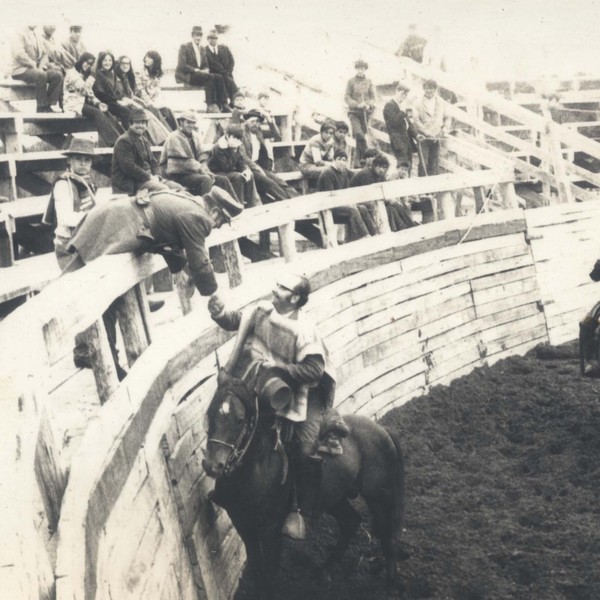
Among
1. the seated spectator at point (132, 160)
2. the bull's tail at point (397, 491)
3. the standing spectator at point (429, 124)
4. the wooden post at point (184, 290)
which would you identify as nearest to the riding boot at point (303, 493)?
the bull's tail at point (397, 491)

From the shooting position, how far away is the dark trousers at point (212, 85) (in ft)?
45.4

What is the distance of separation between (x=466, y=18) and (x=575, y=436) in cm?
523

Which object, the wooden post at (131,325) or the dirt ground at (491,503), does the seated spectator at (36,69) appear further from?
the wooden post at (131,325)

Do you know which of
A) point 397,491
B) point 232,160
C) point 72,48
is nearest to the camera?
point 397,491

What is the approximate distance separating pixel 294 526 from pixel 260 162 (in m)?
7.36

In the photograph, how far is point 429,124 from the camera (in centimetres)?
1427

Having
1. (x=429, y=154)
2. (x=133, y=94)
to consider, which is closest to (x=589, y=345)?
(x=429, y=154)

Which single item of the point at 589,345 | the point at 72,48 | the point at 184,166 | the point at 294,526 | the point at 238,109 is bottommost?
the point at 589,345

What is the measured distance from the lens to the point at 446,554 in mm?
7191

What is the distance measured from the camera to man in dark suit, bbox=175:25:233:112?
45.2 ft

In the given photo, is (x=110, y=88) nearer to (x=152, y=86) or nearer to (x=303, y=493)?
(x=152, y=86)

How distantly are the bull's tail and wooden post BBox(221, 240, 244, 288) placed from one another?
1.96 meters

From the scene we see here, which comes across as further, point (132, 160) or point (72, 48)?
point (72, 48)

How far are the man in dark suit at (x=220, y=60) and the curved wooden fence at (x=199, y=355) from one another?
14.1 ft
